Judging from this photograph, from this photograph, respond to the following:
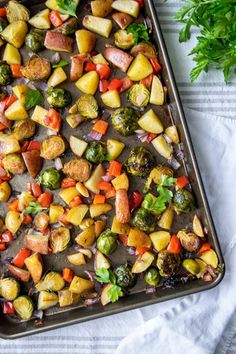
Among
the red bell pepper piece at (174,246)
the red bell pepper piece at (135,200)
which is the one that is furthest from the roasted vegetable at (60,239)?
the red bell pepper piece at (174,246)

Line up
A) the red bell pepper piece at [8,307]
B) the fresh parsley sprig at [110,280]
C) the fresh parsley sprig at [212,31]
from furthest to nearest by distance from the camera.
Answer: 1. the red bell pepper piece at [8,307]
2. the fresh parsley sprig at [110,280]
3. the fresh parsley sprig at [212,31]

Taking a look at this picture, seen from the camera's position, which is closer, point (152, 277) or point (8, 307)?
point (152, 277)

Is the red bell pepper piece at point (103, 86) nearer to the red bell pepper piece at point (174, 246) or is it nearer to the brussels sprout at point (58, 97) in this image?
the brussels sprout at point (58, 97)

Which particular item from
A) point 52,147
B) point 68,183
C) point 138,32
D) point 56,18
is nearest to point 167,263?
point 68,183

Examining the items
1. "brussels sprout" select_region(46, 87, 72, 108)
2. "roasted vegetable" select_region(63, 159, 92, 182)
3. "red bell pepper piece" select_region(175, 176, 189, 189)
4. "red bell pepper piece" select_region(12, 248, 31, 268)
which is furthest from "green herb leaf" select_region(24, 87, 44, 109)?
"red bell pepper piece" select_region(175, 176, 189, 189)

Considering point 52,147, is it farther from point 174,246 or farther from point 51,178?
point 174,246
